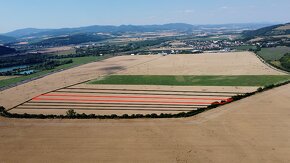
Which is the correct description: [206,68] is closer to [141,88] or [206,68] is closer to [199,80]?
[199,80]

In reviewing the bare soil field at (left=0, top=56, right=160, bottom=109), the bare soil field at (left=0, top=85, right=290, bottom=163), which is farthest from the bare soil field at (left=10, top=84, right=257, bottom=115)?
the bare soil field at (left=0, top=85, right=290, bottom=163)

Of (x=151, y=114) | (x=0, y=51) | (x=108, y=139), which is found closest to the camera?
(x=108, y=139)

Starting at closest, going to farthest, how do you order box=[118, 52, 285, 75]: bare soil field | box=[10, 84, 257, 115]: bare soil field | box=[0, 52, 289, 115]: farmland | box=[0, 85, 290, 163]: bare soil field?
box=[0, 85, 290, 163]: bare soil field < box=[10, 84, 257, 115]: bare soil field < box=[0, 52, 289, 115]: farmland < box=[118, 52, 285, 75]: bare soil field

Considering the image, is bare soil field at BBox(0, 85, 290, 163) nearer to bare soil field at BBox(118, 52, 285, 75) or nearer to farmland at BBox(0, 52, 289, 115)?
farmland at BBox(0, 52, 289, 115)

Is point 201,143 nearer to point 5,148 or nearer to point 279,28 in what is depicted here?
point 5,148

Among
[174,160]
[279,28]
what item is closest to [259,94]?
[174,160]
